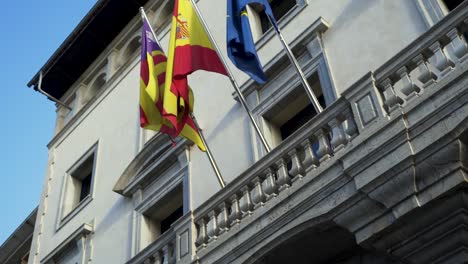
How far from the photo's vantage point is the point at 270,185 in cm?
877

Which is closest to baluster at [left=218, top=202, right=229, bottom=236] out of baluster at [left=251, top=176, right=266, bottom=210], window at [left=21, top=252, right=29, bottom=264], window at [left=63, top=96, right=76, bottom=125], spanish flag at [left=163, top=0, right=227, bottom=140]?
baluster at [left=251, top=176, right=266, bottom=210]

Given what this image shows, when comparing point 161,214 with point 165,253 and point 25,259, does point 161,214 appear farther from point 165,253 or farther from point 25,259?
point 25,259

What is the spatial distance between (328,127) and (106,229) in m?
7.48

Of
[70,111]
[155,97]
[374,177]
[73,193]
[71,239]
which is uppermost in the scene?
[70,111]

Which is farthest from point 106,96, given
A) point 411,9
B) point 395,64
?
point 395,64

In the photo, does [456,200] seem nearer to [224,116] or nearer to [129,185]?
[224,116]

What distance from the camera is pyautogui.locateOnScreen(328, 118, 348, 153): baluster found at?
8086 millimetres

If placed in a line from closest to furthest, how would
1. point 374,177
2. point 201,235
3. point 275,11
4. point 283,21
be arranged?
point 374,177
point 201,235
point 283,21
point 275,11

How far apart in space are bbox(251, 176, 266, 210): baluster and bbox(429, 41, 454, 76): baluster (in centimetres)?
292

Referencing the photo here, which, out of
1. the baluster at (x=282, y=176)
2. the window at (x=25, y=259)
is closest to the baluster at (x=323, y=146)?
the baluster at (x=282, y=176)

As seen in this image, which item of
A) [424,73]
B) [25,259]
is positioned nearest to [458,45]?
[424,73]

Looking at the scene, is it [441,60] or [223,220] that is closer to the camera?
[441,60]

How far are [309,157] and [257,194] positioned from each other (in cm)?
98

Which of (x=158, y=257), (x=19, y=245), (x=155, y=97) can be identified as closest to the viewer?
(x=158, y=257)
